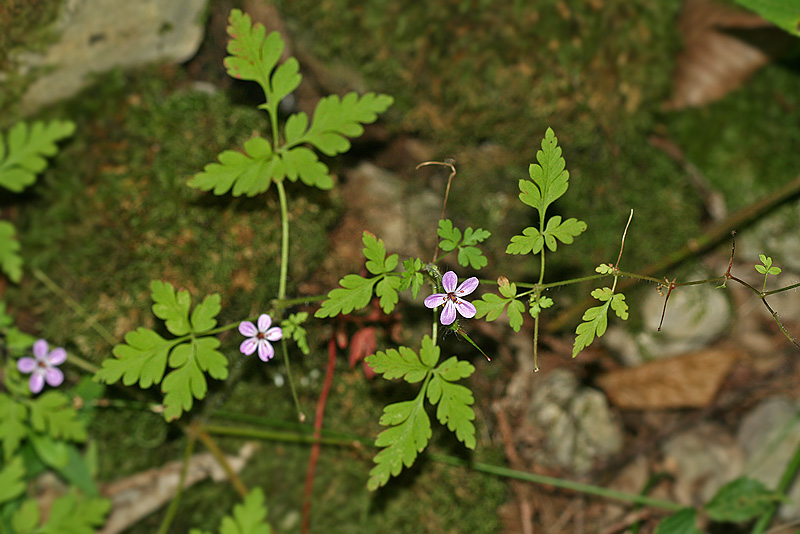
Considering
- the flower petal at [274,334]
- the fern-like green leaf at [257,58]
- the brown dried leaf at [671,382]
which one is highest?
Answer: the fern-like green leaf at [257,58]

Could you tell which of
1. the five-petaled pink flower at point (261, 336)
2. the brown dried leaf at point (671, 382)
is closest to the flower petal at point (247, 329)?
the five-petaled pink flower at point (261, 336)

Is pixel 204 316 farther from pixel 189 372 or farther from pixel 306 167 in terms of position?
pixel 306 167

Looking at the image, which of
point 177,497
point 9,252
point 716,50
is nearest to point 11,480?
point 177,497

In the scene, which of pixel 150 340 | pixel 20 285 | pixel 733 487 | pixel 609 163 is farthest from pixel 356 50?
pixel 733 487

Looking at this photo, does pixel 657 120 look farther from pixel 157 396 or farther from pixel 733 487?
pixel 157 396

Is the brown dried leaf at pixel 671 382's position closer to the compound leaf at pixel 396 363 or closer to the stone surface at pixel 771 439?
the stone surface at pixel 771 439

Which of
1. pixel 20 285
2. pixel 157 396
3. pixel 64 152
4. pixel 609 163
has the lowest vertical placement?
pixel 157 396
